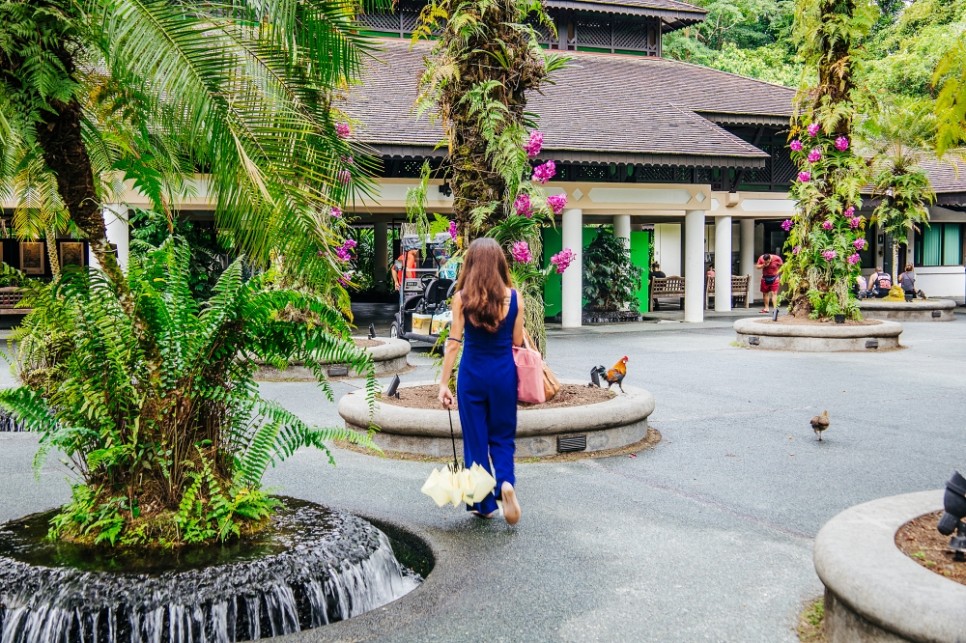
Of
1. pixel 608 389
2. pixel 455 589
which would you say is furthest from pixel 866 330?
pixel 455 589

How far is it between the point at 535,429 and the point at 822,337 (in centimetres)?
993

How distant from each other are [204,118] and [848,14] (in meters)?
15.3

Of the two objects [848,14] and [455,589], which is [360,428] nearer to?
[455,589]

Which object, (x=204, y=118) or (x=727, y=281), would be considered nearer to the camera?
(x=204, y=118)

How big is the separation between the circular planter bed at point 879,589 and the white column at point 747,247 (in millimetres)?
26611

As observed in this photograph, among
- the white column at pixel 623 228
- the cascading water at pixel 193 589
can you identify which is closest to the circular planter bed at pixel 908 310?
the white column at pixel 623 228

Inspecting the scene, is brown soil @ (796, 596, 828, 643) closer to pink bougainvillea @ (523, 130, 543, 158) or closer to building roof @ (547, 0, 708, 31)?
pink bougainvillea @ (523, 130, 543, 158)

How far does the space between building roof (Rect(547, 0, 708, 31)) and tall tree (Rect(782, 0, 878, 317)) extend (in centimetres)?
971

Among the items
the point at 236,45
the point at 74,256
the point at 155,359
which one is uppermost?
the point at 236,45

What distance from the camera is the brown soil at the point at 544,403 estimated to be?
820 centimetres

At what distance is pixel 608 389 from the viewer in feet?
28.9

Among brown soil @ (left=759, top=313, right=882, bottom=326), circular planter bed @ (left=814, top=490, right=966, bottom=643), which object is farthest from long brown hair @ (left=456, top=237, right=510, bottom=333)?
brown soil @ (left=759, top=313, right=882, bottom=326)

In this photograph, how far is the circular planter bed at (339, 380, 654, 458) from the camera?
7500mm

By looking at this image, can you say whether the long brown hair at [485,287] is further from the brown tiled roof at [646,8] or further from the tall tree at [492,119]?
the brown tiled roof at [646,8]
